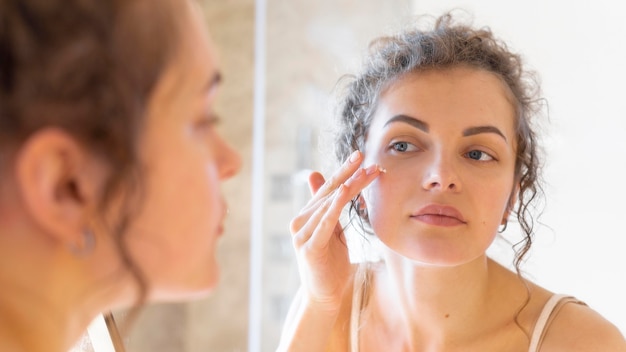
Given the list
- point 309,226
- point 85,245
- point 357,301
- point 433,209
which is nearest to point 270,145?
point 357,301

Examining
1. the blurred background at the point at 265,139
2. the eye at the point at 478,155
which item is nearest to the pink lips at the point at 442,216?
the eye at the point at 478,155

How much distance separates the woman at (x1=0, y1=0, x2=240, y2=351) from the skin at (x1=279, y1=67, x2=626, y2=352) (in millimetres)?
549

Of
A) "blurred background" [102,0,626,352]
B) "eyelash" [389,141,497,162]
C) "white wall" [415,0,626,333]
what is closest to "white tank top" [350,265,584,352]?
"eyelash" [389,141,497,162]

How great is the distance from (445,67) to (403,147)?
151mm

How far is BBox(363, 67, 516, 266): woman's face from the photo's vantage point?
118 centimetres

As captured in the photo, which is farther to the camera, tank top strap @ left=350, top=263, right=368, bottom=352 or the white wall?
the white wall

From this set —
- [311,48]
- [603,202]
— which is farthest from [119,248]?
[311,48]

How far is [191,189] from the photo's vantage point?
65 cm

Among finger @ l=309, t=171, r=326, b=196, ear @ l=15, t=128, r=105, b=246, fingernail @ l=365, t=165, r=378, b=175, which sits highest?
finger @ l=309, t=171, r=326, b=196

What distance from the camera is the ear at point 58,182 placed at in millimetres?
549

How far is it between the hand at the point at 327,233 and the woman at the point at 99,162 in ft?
1.73

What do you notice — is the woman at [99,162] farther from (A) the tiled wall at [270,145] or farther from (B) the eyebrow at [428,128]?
(A) the tiled wall at [270,145]

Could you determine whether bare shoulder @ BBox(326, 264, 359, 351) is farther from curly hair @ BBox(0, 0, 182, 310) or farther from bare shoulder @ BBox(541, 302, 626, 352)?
curly hair @ BBox(0, 0, 182, 310)

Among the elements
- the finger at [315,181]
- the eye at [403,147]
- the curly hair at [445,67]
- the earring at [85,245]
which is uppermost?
the curly hair at [445,67]
